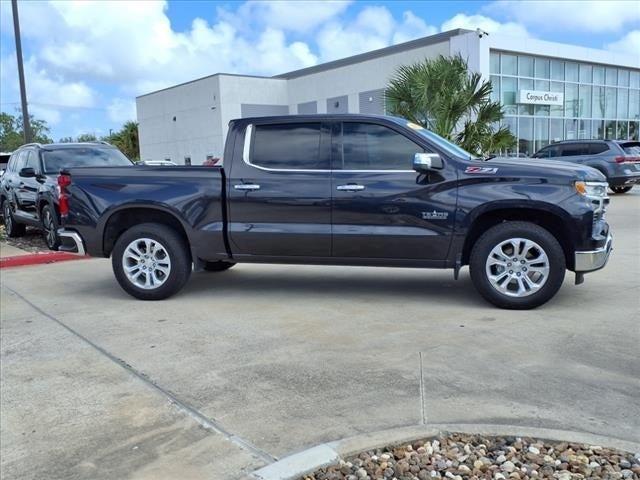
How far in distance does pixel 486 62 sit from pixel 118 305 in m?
26.3

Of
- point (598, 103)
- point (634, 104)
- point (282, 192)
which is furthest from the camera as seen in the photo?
point (634, 104)

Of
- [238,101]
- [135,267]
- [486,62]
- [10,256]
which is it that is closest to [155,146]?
[238,101]

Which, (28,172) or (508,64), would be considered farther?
(508,64)

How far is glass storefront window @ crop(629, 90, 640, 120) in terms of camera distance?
38.5 m

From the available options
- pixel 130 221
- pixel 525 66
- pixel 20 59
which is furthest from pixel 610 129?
pixel 130 221

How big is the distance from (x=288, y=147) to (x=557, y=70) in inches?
1236

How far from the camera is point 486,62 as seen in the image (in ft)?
95.1

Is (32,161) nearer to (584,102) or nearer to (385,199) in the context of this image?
(385,199)

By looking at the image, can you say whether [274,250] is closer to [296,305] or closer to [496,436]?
[296,305]

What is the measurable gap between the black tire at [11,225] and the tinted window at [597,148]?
607 inches

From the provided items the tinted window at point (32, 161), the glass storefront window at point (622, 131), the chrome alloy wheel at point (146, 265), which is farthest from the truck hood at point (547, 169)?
the glass storefront window at point (622, 131)

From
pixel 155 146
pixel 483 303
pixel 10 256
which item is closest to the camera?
pixel 483 303

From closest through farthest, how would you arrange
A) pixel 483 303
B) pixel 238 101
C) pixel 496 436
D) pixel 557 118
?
pixel 496 436 < pixel 483 303 < pixel 557 118 < pixel 238 101

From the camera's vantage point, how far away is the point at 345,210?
6.05 m
